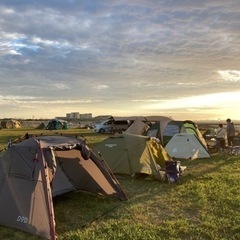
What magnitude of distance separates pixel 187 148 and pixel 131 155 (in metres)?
6.29

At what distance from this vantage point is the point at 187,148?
17891 millimetres

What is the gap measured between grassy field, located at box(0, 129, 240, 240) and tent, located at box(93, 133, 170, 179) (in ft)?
1.29

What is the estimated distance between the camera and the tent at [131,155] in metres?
12.1

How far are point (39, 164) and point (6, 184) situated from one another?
0.93 meters

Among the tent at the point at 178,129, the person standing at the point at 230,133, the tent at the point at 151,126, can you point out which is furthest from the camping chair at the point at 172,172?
the person standing at the point at 230,133

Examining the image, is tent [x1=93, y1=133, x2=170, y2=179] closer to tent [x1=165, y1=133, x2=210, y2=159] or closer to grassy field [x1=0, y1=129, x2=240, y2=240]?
grassy field [x1=0, y1=129, x2=240, y2=240]

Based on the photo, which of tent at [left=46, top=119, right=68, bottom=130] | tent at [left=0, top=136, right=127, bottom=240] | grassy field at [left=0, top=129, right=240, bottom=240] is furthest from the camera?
tent at [left=46, top=119, right=68, bottom=130]

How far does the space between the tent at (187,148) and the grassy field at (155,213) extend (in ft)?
18.6

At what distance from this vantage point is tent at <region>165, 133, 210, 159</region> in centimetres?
1773

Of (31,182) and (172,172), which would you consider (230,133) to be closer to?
(172,172)

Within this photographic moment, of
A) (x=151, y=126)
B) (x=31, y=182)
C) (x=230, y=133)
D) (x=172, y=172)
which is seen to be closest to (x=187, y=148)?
(x=230, y=133)

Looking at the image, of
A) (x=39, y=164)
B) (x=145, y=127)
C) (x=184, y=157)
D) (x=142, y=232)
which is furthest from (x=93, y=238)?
(x=145, y=127)

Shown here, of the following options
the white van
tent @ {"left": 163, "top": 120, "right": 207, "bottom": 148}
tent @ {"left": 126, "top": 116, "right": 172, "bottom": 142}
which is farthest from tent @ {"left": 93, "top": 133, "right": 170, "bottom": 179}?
the white van

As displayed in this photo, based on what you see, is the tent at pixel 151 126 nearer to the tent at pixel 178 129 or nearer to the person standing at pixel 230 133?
the tent at pixel 178 129
